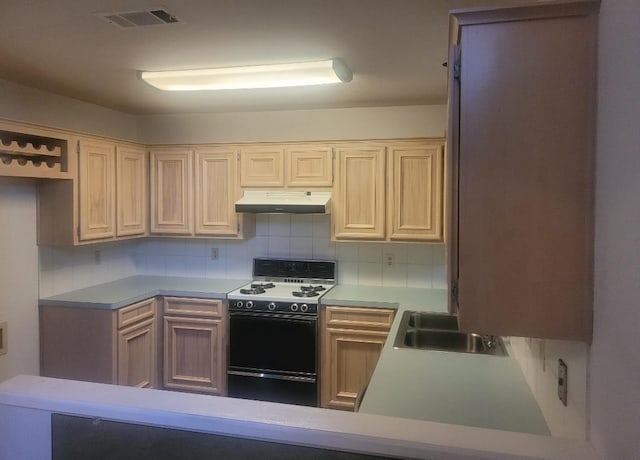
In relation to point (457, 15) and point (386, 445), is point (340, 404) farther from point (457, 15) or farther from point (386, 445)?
point (457, 15)

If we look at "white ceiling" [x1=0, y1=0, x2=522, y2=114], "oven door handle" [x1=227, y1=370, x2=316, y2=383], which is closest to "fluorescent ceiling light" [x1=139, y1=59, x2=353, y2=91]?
"white ceiling" [x1=0, y1=0, x2=522, y2=114]

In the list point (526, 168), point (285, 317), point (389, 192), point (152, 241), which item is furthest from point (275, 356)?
point (526, 168)

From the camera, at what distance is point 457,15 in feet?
3.90

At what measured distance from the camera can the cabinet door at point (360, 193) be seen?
3.62m

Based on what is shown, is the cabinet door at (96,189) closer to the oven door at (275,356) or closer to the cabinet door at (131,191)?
the cabinet door at (131,191)

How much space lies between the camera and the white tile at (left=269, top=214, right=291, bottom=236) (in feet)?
13.5

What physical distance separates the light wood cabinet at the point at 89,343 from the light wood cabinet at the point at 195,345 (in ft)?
1.09

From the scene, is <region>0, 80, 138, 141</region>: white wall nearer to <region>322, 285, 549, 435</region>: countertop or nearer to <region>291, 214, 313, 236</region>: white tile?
<region>291, 214, 313, 236</region>: white tile

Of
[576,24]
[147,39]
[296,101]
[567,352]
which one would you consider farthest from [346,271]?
[576,24]

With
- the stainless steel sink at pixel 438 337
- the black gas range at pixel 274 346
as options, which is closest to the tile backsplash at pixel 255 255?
the black gas range at pixel 274 346

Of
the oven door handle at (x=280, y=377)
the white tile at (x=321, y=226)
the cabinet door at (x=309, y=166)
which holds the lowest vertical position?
the oven door handle at (x=280, y=377)

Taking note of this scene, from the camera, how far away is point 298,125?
3.87 meters

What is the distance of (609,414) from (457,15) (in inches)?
37.9

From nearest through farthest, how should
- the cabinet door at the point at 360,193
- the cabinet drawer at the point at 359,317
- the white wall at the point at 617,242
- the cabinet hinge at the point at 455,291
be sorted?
the white wall at the point at 617,242, the cabinet hinge at the point at 455,291, the cabinet drawer at the point at 359,317, the cabinet door at the point at 360,193
